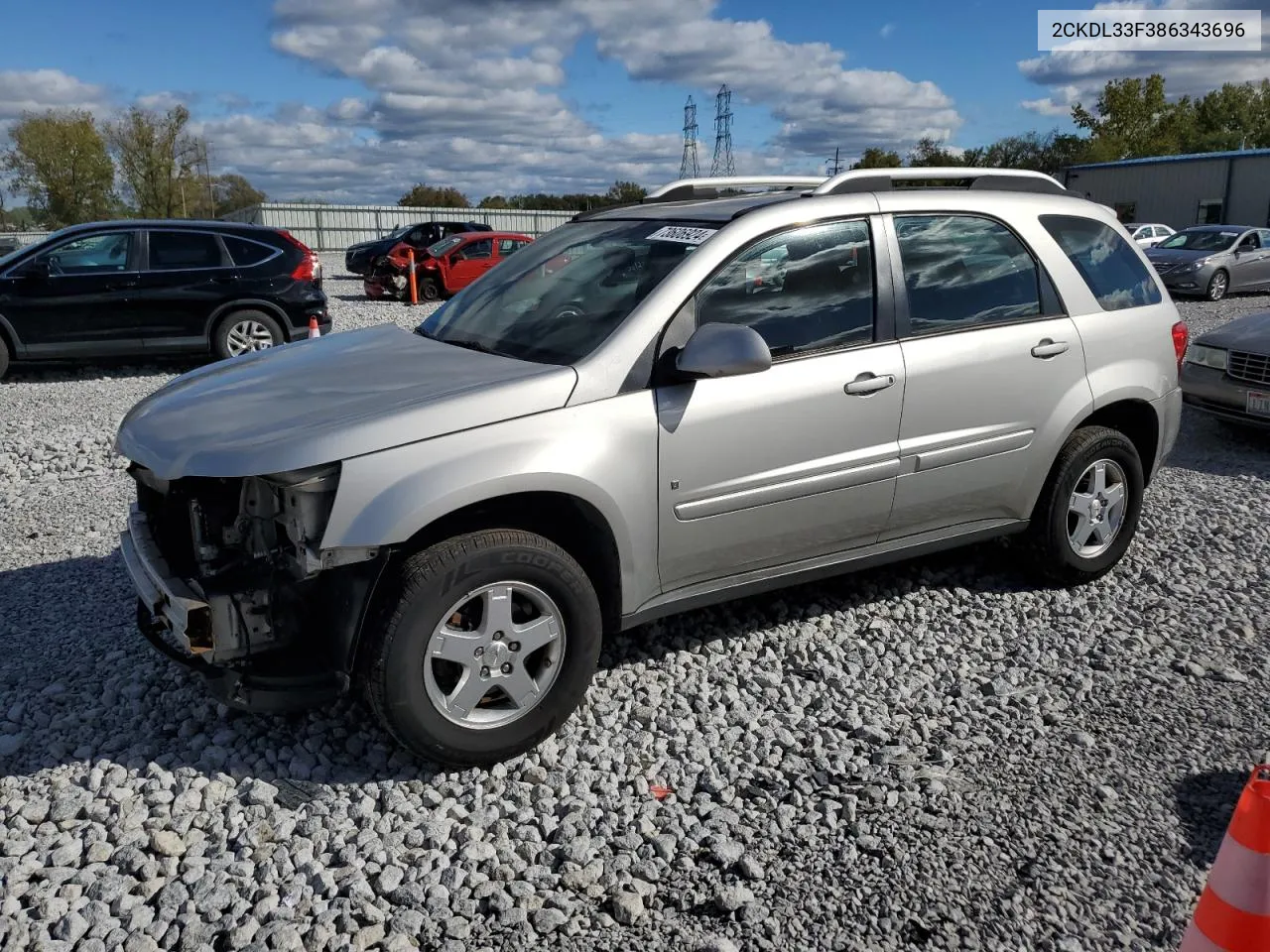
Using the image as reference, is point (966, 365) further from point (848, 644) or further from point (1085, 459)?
point (848, 644)

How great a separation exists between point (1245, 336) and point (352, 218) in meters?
43.0

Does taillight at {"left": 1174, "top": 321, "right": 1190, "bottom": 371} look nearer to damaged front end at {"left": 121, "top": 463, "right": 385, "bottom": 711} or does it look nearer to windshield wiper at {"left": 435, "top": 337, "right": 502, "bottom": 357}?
windshield wiper at {"left": 435, "top": 337, "right": 502, "bottom": 357}

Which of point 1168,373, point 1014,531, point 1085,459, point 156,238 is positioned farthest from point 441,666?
point 156,238

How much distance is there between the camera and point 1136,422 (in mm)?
5090

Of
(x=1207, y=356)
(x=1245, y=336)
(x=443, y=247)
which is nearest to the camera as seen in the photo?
(x=1245, y=336)

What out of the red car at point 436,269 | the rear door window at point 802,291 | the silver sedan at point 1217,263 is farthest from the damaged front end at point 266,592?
the silver sedan at point 1217,263

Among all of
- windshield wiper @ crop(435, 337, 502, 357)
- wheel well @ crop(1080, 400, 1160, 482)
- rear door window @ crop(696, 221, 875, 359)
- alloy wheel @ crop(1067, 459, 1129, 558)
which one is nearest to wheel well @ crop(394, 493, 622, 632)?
windshield wiper @ crop(435, 337, 502, 357)

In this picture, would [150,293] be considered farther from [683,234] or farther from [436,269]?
[436,269]

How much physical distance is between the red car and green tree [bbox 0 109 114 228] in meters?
46.6

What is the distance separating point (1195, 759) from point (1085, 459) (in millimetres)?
1611

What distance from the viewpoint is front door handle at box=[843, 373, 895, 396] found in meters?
3.97

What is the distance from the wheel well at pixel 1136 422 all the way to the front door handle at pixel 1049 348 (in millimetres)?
446

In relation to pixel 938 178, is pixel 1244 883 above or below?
below

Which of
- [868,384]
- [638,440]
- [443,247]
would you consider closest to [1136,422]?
[868,384]
